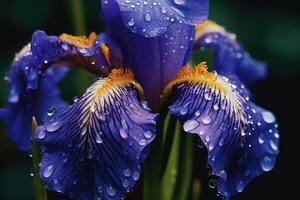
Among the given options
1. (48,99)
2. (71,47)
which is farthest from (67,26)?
(71,47)

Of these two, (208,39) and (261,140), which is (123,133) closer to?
(261,140)

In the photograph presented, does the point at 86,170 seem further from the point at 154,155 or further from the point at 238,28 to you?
the point at 238,28

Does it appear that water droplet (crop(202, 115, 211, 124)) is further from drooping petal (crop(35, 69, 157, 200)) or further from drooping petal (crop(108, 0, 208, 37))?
drooping petal (crop(108, 0, 208, 37))

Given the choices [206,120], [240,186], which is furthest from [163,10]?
[240,186]

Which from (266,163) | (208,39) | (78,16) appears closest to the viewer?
(266,163)

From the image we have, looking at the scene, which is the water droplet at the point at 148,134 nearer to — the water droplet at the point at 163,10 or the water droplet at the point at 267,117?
the water droplet at the point at 163,10

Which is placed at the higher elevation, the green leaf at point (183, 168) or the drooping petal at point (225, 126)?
the drooping petal at point (225, 126)

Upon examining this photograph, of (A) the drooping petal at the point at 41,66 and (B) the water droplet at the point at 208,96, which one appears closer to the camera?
(B) the water droplet at the point at 208,96

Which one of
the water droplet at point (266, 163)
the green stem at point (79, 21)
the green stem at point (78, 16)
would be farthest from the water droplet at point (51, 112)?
the green stem at point (78, 16)
